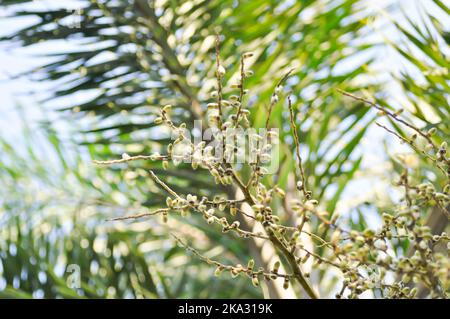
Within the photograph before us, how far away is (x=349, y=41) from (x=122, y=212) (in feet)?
2.09

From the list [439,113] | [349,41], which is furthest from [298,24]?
[439,113]

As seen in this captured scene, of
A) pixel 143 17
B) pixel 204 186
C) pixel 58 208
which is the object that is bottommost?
pixel 58 208

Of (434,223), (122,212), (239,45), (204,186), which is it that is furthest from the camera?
(122,212)

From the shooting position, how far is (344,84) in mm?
1251

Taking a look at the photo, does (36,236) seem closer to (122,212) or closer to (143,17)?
(122,212)

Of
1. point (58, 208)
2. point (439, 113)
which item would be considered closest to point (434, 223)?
point (439, 113)

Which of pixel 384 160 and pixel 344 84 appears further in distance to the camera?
pixel 384 160

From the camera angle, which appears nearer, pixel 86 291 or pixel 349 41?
pixel 86 291

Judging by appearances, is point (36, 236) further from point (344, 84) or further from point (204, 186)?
point (344, 84)
